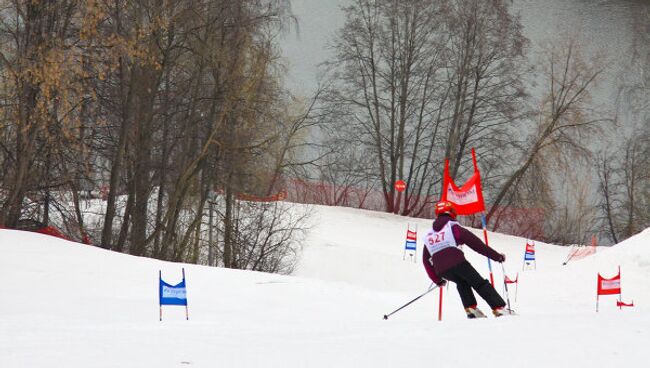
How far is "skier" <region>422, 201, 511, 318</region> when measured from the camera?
25.6 ft

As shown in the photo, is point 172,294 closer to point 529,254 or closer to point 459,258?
point 459,258

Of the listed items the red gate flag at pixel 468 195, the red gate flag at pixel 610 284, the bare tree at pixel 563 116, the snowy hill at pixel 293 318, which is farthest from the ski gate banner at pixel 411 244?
the red gate flag at pixel 468 195

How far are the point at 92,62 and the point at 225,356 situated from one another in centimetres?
962

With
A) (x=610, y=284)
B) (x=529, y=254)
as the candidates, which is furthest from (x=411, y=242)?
(x=610, y=284)

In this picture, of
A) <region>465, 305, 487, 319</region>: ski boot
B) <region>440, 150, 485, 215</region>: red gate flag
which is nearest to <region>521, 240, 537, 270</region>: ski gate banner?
<region>440, 150, 485, 215</region>: red gate flag

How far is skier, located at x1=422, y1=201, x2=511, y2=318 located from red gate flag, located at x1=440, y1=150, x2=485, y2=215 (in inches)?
83.5

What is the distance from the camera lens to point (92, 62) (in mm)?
13414

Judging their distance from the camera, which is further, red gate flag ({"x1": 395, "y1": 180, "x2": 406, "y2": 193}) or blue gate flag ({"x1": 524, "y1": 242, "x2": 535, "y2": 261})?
red gate flag ({"x1": 395, "y1": 180, "x2": 406, "y2": 193})

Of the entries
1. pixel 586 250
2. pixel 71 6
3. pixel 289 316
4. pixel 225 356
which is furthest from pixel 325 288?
pixel 586 250

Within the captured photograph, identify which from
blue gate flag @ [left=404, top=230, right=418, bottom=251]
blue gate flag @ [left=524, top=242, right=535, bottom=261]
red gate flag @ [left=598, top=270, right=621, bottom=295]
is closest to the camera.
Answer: red gate flag @ [left=598, top=270, right=621, bottom=295]

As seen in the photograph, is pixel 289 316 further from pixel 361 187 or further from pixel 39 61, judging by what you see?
pixel 361 187

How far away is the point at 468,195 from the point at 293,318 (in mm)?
2760

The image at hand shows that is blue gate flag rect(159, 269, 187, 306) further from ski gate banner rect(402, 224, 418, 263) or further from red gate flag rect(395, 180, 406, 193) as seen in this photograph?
red gate flag rect(395, 180, 406, 193)

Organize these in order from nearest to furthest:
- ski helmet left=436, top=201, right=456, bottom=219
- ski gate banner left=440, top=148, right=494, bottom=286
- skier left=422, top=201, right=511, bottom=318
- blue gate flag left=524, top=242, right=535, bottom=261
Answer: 1. skier left=422, top=201, right=511, bottom=318
2. ski helmet left=436, top=201, right=456, bottom=219
3. ski gate banner left=440, top=148, right=494, bottom=286
4. blue gate flag left=524, top=242, right=535, bottom=261
